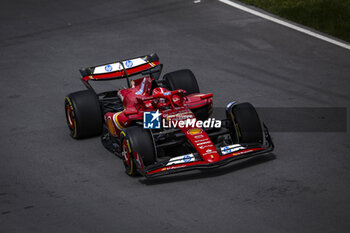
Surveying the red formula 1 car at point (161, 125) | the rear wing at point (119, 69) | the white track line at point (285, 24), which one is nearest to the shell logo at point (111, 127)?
the red formula 1 car at point (161, 125)

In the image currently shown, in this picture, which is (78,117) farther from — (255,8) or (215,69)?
(255,8)

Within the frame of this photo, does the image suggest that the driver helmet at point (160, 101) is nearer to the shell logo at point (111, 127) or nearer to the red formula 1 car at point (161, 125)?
the red formula 1 car at point (161, 125)

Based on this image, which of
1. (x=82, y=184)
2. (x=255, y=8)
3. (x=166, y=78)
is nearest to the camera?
(x=82, y=184)

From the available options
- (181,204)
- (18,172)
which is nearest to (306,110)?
(181,204)

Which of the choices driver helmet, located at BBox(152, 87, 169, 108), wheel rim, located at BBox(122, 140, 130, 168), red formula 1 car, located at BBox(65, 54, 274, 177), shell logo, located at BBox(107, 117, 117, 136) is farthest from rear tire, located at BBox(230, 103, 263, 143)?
shell logo, located at BBox(107, 117, 117, 136)

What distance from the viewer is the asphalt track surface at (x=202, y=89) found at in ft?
33.2

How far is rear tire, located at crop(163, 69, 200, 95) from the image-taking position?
1374cm

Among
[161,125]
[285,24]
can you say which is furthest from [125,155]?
[285,24]

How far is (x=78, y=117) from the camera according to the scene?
41.7 ft

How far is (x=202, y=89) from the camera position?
15.7 metres

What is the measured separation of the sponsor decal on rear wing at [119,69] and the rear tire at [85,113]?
0.69m

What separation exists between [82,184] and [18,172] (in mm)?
1320

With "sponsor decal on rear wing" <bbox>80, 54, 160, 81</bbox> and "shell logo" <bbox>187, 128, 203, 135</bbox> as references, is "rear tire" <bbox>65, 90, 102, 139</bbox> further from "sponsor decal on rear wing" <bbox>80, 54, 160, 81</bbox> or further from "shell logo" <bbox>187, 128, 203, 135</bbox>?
"shell logo" <bbox>187, 128, 203, 135</bbox>

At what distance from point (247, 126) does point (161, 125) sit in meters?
1.41
